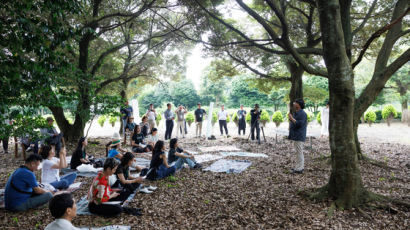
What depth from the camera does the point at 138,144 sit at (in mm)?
8211

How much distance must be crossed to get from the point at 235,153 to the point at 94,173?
4.32m

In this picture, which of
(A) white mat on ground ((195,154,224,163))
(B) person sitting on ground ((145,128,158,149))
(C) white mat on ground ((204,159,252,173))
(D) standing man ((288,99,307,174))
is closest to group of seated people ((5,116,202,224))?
(C) white mat on ground ((204,159,252,173))

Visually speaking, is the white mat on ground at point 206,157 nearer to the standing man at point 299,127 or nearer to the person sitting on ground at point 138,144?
the person sitting on ground at point 138,144

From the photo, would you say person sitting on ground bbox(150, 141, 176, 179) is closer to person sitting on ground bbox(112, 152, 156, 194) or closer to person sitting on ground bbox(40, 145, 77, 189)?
person sitting on ground bbox(112, 152, 156, 194)

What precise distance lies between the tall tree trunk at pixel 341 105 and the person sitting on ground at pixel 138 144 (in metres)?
5.92

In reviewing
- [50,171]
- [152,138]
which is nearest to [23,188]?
[50,171]

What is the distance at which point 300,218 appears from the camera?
3348mm

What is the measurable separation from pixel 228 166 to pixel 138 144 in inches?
134

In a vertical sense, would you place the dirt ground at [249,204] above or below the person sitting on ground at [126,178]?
below

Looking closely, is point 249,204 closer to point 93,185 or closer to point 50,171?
point 93,185

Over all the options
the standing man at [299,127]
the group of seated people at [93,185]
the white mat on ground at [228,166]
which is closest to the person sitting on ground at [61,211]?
the group of seated people at [93,185]

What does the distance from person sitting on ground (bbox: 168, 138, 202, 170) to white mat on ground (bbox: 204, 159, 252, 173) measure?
0.42m

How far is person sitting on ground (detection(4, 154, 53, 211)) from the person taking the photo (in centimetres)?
356

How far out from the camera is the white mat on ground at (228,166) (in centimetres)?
600
